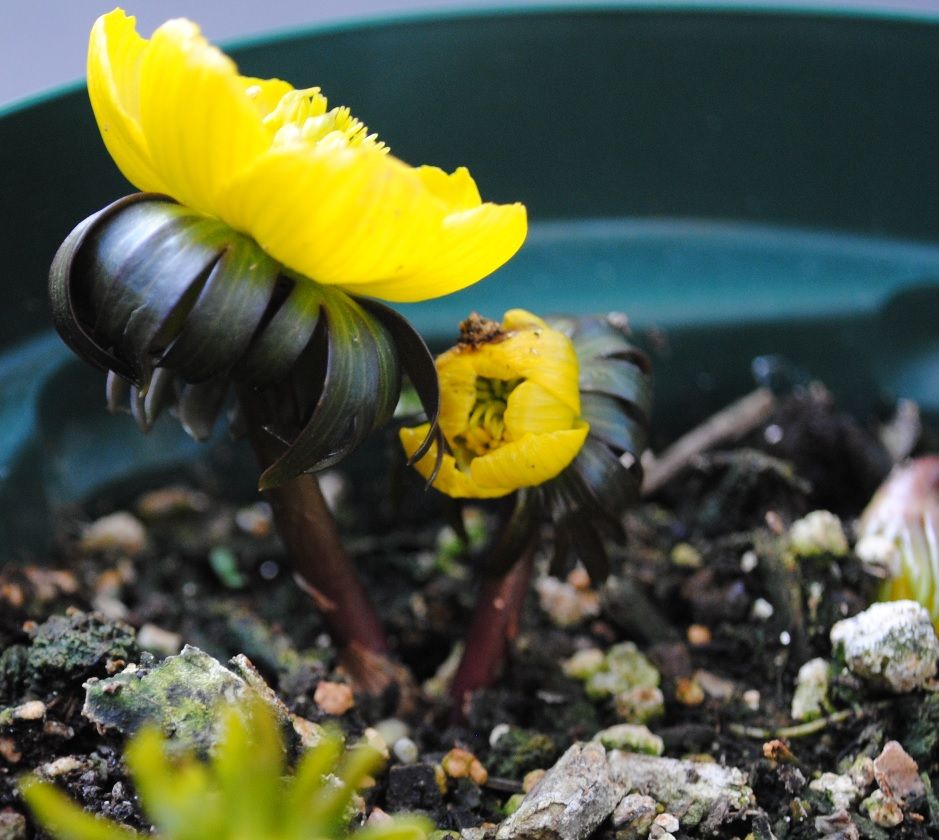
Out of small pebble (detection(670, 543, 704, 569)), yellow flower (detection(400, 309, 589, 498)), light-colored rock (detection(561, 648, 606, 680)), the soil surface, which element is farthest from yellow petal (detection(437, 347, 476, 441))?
small pebble (detection(670, 543, 704, 569))

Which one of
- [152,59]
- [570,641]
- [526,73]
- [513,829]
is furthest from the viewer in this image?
[526,73]

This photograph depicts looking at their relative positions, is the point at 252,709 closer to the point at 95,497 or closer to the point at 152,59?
the point at 152,59

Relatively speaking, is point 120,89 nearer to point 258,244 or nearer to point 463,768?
point 258,244

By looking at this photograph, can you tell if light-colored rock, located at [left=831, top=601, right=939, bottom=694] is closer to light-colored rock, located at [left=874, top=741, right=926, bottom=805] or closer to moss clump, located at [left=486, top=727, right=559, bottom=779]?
light-colored rock, located at [left=874, top=741, right=926, bottom=805]

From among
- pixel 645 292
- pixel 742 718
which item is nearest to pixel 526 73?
pixel 645 292

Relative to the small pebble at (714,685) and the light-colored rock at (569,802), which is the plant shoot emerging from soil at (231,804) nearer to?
the light-colored rock at (569,802)
